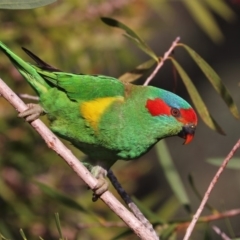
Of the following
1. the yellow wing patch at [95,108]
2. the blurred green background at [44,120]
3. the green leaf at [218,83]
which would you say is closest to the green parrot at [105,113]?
the yellow wing patch at [95,108]

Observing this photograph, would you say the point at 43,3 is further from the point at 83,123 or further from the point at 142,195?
the point at 142,195

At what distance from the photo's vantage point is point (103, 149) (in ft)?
6.82

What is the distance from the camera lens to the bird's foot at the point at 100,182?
1.95m

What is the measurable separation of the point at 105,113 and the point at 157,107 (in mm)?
170

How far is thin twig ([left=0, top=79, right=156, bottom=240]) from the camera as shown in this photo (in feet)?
5.85

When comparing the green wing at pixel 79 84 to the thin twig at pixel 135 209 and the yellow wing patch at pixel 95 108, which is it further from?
the thin twig at pixel 135 209

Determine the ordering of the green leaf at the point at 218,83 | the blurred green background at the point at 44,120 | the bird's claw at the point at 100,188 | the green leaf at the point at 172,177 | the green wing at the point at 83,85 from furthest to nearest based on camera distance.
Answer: the blurred green background at the point at 44,120 < the green leaf at the point at 172,177 < the green wing at the point at 83,85 < the green leaf at the point at 218,83 < the bird's claw at the point at 100,188

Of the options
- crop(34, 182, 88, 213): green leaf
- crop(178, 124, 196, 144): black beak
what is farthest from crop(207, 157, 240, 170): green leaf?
crop(34, 182, 88, 213): green leaf

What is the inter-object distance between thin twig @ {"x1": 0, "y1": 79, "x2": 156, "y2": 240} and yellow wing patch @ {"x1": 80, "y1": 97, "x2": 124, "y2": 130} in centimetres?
24

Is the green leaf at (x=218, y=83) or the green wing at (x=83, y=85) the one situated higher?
the green wing at (x=83, y=85)

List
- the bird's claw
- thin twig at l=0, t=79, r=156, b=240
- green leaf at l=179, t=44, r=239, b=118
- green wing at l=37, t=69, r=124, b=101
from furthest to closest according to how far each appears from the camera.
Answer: green wing at l=37, t=69, r=124, b=101
green leaf at l=179, t=44, r=239, b=118
the bird's claw
thin twig at l=0, t=79, r=156, b=240

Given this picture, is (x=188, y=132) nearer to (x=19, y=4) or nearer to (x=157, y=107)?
(x=157, y=107)

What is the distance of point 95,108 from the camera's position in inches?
82.7

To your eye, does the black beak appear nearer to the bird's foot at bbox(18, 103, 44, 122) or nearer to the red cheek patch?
the red cheek patch
